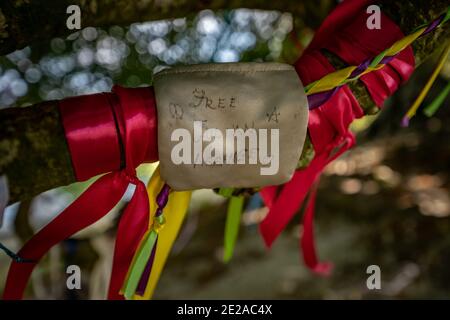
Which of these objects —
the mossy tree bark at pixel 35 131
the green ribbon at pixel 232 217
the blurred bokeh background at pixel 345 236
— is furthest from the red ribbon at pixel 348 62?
the blurred bokeh background at pixel 345 236

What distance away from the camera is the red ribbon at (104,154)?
462 millimetres

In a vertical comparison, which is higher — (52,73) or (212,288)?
(52,73)

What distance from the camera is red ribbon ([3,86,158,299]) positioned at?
0.46m

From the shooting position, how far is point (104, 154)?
1.55 ft

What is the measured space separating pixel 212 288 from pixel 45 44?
0.95 meters

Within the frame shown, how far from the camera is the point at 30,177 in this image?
453 mm

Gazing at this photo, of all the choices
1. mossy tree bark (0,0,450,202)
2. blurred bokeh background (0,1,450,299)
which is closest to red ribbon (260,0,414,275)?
mossy tree bark (0,0,450,202)

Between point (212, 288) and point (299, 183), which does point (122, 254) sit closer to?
point (299, 183)

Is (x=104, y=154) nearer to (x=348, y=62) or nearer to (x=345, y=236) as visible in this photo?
(x=348, y=62)

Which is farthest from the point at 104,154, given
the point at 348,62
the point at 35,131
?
the point at 348,62

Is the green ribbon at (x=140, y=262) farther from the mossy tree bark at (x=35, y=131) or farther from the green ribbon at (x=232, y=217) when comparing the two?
the green ribbon at (x=232, y=217)

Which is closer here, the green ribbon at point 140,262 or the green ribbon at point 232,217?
the green ribbon at point 140,262

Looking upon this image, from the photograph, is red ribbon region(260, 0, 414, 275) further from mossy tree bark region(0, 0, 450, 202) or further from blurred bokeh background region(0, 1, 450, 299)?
blurred bokeh background region(0, 1, 450, 299)
